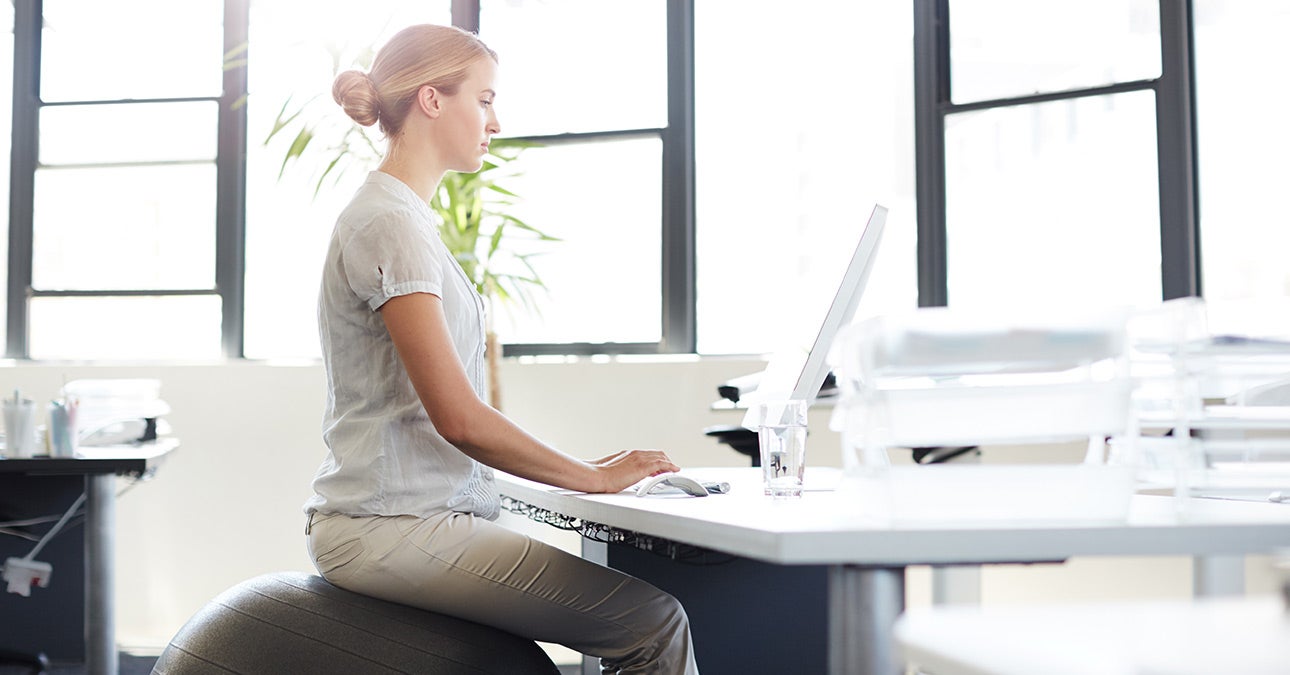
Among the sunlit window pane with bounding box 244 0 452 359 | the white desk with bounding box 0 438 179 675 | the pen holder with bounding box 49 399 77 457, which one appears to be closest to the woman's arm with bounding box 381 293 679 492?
the white desk with bounding box 0 438 179 675

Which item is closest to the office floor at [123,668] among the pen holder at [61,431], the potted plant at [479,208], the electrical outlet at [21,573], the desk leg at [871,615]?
the electrical outlet at [21,573]

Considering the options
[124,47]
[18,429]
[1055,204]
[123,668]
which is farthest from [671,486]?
[124,47]

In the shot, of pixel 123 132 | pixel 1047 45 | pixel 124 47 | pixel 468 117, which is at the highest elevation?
pixel 124 47

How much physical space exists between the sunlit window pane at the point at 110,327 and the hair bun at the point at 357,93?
2991mm

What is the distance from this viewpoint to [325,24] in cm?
427

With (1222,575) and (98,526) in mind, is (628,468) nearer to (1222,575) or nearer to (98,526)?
(1222,575)

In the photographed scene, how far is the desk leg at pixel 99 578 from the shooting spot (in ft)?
9.16

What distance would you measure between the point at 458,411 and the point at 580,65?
299 cm

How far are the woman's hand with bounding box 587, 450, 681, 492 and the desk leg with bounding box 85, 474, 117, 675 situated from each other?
1729 millimetres

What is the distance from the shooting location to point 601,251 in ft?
13.7

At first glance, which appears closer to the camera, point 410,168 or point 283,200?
point 410,168

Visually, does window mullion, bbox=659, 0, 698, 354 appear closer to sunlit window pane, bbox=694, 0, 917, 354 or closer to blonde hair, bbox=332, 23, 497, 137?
sunlit window pane, bbox=694, 0, 917, 354

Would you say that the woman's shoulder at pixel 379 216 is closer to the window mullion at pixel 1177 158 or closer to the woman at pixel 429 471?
the woman at pixel 429 471

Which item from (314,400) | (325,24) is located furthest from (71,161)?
(314,400)
